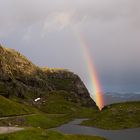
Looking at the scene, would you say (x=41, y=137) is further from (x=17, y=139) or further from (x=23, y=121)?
Answer: (x=23, y=121)

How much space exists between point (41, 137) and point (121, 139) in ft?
183

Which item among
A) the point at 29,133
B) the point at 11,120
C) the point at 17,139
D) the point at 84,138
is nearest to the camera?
the point at 17,139

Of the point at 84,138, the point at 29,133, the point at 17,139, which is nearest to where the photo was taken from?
the point at 17,139

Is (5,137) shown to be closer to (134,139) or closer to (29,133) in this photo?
(29,133)

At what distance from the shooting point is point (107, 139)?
14150 centimetres

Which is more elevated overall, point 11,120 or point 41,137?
point 11,120

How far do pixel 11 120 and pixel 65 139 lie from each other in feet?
269

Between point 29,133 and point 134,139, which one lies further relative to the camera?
point 134,139

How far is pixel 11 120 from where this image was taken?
17738 centimetres

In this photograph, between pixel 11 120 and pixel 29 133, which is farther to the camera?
pixel 11 120

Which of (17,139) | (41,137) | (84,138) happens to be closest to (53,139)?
(41,137)

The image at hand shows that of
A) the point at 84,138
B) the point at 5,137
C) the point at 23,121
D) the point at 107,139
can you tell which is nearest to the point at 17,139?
the point at 5,137

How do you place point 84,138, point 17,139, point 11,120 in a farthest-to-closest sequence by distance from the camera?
point 11,120
point 84,138
point 17,139

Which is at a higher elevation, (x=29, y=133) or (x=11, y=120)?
(x=11, y=120)
